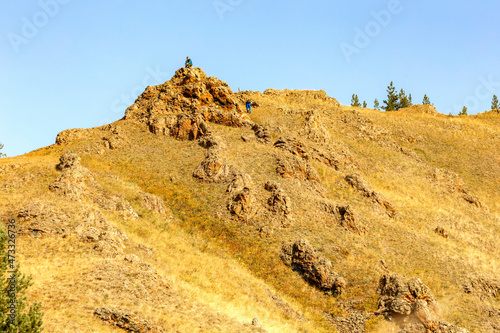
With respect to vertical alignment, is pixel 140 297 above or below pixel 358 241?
below

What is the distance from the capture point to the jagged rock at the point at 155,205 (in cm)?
4053

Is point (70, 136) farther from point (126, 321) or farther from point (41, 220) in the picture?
point (126, 321)

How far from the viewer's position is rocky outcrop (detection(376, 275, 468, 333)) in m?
29.2

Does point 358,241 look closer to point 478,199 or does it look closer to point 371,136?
point 478,199

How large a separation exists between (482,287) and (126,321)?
32.7 m

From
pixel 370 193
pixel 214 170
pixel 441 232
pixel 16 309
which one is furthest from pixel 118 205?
pixel 441 232

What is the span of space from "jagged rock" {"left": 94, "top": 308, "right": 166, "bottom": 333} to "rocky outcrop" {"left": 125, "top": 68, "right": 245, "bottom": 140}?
37.0m

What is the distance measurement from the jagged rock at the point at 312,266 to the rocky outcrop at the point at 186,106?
24947mm

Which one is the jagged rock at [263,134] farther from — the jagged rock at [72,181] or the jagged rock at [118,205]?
the jagged rock at [72,181]

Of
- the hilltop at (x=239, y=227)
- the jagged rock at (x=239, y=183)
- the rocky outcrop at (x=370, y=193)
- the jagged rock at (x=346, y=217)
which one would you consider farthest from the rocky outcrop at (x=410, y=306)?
the jagged rock at (x=239, y=183)

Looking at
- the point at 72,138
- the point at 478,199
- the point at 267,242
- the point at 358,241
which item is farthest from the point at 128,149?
the point at 478,199

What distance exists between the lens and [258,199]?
43.2 m

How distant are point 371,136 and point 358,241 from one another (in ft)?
137

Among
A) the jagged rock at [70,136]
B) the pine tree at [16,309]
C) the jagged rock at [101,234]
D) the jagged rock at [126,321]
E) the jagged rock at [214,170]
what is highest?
the jagged rock at [70,136]
